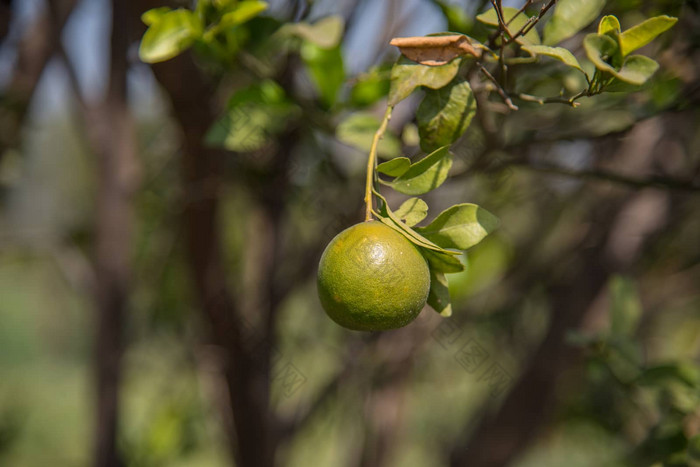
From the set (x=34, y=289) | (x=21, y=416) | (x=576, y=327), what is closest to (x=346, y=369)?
(x=576, y=327)

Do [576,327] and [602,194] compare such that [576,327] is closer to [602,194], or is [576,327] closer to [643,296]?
[602,194]

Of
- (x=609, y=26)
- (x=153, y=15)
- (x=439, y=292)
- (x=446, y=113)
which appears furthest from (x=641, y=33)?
(x=153, y=15)

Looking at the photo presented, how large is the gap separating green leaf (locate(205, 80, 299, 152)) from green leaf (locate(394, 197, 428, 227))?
27cm

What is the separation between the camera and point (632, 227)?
1.35 metres

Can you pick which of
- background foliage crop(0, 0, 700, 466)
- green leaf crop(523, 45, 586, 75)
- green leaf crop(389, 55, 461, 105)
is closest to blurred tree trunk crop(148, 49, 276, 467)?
background foliage crop(0, 0, 700, 466)

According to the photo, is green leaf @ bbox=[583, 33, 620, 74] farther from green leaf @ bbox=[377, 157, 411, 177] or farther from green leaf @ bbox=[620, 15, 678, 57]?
green leaf @ bbox=[377, 157, 411, 177]

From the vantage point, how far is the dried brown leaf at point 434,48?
512 mm

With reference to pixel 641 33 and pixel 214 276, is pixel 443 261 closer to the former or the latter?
pixel 641 33

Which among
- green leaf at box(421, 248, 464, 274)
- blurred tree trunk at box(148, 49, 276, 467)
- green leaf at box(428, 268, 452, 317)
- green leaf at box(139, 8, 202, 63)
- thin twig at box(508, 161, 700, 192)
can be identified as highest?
green leaf at box(139, 8, 202, 63)

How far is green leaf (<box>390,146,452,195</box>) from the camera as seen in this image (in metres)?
0.53

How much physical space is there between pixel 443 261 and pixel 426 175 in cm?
8

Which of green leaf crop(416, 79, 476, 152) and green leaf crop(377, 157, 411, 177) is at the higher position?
green leaf crop(416, 79, 476, 152)

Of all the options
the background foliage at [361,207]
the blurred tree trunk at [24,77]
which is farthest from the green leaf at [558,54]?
the blurred tree trunk at [24,77]

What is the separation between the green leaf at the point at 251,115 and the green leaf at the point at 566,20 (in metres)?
0.35
